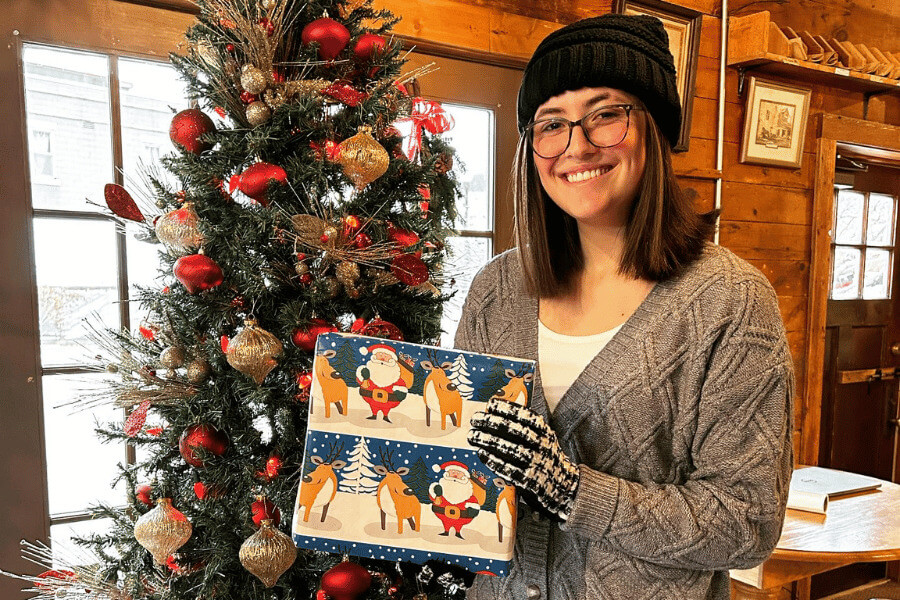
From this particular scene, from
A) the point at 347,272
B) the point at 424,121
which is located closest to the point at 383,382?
the point at 347,272

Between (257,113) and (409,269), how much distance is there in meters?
0.37

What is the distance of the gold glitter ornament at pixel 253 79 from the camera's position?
1.05 meters

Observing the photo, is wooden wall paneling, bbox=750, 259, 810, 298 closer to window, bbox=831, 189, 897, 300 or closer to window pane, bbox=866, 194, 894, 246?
Answer: window, bbox=831, 189, 897, 300

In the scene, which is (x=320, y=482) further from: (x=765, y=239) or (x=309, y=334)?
(x=765, y=239)

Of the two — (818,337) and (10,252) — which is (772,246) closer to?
(818,337)

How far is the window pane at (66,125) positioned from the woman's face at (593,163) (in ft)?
3.62

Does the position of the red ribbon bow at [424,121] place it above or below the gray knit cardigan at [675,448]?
above

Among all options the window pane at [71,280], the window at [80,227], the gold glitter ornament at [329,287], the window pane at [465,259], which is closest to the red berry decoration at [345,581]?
the gold glitter ornament at [329,287]

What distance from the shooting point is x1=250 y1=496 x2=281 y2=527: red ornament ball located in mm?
1045

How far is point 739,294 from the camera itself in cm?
87

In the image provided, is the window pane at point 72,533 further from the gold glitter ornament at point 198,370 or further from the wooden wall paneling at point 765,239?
the wooden wall paneling at point 765,239

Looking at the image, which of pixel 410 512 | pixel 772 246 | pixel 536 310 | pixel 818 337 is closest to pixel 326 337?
pixel 410 512

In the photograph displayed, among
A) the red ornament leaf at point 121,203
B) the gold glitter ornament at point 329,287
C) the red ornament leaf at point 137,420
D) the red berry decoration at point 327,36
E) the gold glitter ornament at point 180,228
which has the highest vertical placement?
the red berry decoration at point 327,36

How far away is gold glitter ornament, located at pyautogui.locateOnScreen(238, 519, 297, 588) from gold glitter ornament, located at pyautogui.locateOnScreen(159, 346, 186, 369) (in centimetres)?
31
